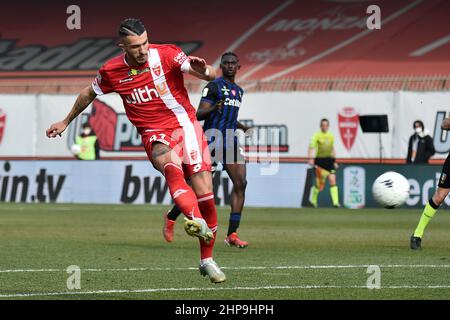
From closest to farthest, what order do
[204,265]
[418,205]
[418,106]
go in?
[204,265] < [418,205] < [418,106]

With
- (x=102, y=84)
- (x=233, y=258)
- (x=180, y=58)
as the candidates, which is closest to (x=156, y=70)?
(x=180, y=58)

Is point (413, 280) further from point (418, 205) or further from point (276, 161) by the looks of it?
point (276, 161)

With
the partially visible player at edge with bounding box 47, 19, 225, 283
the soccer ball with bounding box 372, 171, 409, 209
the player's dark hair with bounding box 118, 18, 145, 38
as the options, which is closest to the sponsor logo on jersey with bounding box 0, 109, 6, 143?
the soccer ball with bounding box 372, 171, 409, 209

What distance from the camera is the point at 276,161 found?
1068 inches

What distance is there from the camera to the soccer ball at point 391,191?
13.7 m

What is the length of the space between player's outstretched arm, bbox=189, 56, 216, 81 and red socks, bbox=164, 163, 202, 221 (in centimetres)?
87

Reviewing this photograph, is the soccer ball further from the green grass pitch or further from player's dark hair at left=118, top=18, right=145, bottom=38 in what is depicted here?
player's dark hair at left=118, top=18, right=145, bottom=38

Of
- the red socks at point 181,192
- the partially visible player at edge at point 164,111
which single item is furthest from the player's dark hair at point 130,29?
the red socks at point 181,192

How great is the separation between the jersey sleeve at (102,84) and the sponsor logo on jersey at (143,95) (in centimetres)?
32

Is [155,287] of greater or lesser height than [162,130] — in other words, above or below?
below

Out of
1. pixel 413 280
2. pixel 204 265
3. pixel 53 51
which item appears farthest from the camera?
pixel 53 51

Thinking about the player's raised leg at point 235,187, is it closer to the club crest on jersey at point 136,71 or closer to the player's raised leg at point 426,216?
the player's raised leg at point 426,216

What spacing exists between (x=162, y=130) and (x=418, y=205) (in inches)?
644
